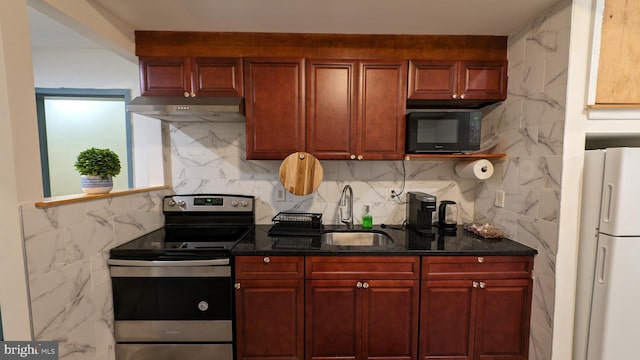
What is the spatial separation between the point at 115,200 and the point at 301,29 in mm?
1709

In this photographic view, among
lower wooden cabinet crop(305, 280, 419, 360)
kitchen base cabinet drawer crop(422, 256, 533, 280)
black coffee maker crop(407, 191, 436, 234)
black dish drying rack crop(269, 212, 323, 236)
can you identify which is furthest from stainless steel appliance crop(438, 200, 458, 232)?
black dish drying rack crop(269, 212, 323, 236)

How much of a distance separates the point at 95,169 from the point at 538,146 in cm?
274

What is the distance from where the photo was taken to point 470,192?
2.30m

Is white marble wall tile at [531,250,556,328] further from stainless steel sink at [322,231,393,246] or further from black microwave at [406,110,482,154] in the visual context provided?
stainless steel sink at [322,231,393,246]

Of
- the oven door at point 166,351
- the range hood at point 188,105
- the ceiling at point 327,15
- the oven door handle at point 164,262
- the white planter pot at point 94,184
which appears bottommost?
the oven door at point 166,351

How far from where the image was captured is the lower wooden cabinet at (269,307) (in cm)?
164

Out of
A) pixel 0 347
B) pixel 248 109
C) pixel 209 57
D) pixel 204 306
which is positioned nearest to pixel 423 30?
pixel 248 109

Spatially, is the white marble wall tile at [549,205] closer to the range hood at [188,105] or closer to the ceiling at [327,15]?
the ceiling at [327,15]

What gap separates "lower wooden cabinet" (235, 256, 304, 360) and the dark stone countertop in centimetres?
6

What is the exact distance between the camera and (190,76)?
73.9 inches

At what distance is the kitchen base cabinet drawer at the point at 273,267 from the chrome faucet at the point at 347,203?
0.70 m

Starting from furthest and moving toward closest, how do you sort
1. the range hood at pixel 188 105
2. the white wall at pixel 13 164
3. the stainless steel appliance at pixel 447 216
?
1. the stainless steel appliance at pixel 447 216
2. the range hood at pixel 188 105
3. the white wall at pixel 13 164

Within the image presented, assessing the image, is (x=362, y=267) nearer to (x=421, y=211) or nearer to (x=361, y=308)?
(x=361, y=308)

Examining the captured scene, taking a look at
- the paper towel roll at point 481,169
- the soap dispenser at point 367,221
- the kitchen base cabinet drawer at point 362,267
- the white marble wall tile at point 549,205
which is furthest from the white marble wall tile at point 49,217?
the white marble wall tile at point 549,205
